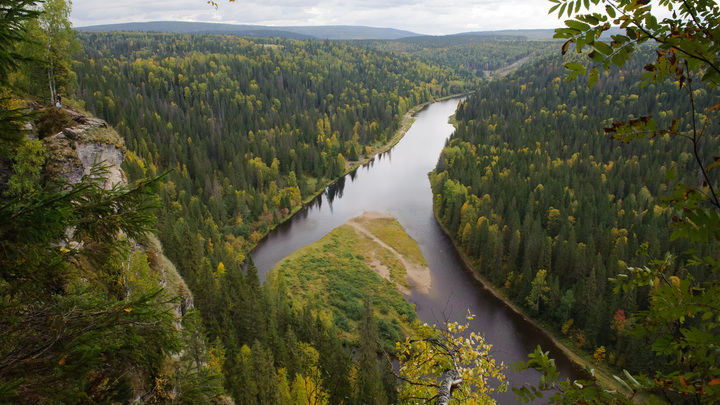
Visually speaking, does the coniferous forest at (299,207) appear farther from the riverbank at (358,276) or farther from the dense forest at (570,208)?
the riverbank at (358,276)

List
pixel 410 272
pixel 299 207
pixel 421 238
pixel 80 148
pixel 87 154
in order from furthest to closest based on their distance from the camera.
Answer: pixel 299 207, pixel 421 238, pixel 410 272, pixel 87 154, pixel 80 148

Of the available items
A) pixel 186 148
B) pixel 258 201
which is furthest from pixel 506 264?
pixel 186 148

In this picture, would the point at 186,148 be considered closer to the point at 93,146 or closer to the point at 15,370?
the point at 93,146

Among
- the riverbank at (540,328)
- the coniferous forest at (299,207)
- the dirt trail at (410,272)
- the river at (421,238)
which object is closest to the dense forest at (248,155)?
the coniferous forest at (299,207)

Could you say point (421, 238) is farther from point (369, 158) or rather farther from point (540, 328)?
point (369, 158)

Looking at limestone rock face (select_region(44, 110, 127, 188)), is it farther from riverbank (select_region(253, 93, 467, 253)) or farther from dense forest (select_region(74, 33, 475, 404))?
riverbank (select_region(253, 93, 467, 253))

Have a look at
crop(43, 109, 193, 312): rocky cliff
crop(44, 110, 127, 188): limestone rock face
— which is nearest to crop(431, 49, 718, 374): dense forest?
crop(43, 109, 193, 312): rocky cliff

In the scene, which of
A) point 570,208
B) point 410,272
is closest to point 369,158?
point 570,208
